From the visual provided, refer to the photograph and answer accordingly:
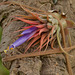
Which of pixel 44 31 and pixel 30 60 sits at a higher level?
pixel 44 31

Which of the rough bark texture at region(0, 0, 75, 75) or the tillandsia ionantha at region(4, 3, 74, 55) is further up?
the tillandsia ionantha at region(4, 3, 74, 55)

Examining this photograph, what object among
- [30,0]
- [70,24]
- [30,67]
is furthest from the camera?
[30,0]

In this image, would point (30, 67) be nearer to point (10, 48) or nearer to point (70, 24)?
point (10, 48)

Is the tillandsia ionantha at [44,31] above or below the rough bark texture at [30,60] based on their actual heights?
above

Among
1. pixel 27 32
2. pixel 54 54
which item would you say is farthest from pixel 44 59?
pixel 27 32

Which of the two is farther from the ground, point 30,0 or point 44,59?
point 30,0

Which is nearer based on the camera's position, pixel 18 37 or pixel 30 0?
pixel 18 37

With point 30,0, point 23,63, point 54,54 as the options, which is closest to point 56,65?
point 54,54

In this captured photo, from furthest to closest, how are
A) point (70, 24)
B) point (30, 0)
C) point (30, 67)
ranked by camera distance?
1. point (30, 0)
2. point (70, 24)
3. point (30, 67)

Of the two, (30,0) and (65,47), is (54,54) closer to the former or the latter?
(65,47)
